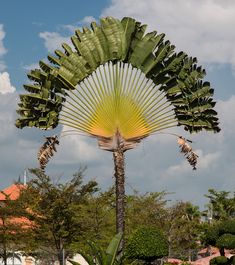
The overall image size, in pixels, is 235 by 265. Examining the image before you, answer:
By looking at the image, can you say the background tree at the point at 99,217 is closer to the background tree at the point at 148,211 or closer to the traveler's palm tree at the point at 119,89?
the background tree at the point at 148,211

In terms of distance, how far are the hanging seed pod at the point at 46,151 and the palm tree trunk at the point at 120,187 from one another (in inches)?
97.4

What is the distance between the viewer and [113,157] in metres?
19.2

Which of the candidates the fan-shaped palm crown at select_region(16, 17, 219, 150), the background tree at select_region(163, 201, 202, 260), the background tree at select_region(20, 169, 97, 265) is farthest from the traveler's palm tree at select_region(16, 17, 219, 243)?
the background tree at select_region(163, 201, 202, 260)

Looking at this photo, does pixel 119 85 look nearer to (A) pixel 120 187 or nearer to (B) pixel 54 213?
(A) pixel 120 187

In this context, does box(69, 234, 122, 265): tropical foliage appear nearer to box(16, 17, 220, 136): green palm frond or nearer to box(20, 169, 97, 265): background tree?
box(16, 17, 220, 136): green palm frond

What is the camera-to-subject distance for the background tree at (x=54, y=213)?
126 ft

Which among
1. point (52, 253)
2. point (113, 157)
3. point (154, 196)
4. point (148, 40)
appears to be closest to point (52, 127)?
point (113, 157)

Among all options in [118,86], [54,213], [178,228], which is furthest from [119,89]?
[178,228]

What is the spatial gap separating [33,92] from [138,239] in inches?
241

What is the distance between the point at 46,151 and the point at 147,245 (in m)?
4.57

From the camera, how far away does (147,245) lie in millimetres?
20750

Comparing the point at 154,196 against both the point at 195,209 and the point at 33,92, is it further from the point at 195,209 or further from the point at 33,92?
the point at 33,92

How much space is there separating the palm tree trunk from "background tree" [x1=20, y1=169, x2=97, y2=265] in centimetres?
1934

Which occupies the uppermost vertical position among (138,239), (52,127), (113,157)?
(52,127)
